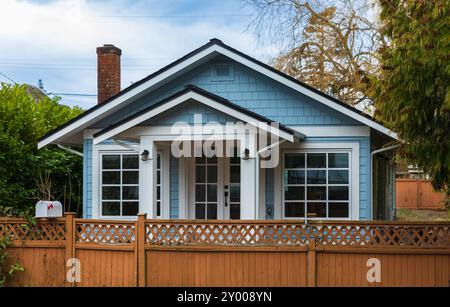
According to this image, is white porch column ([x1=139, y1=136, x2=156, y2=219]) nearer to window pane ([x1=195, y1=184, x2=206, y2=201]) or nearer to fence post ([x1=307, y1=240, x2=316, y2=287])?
window pane ([x1=195, y1=184, x2=206, y2=201])

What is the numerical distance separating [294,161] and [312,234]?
360 cm

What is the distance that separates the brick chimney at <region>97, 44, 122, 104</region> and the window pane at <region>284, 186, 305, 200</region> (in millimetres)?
5370

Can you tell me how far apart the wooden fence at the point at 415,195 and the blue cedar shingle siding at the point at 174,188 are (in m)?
17.8

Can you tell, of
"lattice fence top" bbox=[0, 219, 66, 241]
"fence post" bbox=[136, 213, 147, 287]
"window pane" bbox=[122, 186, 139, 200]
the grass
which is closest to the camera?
"fence post" bbox=[136, 213, 147, 287]

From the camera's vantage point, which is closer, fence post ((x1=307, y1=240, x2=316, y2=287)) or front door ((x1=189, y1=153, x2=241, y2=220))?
fence post ((x1=307, y1=240, x2=316, y2=287))

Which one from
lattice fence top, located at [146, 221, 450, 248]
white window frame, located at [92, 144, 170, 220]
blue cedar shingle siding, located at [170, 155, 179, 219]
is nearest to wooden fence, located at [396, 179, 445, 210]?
blue cedar shingle siding, located at [170, 155, 179, 219]

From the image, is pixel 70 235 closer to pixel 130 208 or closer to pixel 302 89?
pixel 130 208

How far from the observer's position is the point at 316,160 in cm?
1135

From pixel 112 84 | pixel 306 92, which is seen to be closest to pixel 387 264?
pixel 306 92

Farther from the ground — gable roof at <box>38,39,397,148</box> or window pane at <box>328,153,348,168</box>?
gable roof at <box>38,39,397,148</box>

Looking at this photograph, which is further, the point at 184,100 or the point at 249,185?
the point at 184,100

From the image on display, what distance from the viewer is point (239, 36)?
62.0 ft

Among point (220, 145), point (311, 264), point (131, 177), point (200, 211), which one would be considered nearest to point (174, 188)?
point (200, 211)

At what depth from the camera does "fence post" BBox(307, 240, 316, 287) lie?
7.91 metres
